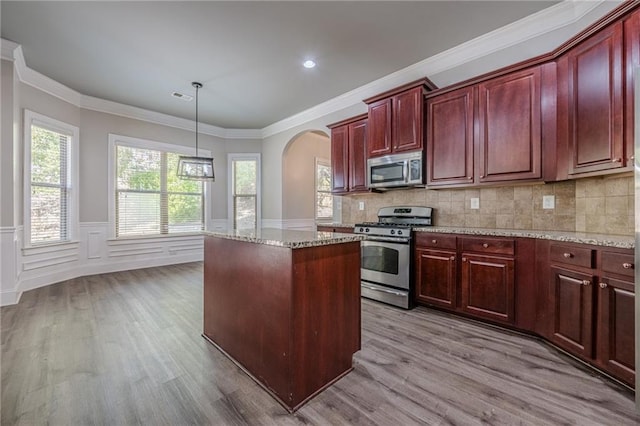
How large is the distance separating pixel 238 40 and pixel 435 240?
3050 mm

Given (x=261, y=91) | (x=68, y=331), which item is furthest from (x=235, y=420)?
(x=261, y=91)

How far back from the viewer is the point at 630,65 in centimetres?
193

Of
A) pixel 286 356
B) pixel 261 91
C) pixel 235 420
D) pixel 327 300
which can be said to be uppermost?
pixel 261 91

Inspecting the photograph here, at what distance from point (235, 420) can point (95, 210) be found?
16.2 feet

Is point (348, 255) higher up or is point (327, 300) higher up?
point (348, 255)

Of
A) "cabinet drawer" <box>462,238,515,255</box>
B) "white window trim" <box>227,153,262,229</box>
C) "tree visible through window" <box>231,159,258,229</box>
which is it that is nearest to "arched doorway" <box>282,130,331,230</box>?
"white window trim" <box>227,153,262,229</box>

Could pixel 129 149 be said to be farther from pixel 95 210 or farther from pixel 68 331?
pixel 68 331

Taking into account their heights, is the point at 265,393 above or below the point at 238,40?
below

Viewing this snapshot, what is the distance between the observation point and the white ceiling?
8.54 ft

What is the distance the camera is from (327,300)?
1.79m

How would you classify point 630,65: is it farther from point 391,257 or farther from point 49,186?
point 49,186

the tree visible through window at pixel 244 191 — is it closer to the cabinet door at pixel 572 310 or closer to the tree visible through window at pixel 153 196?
the tree visible through window at pixel 153 196

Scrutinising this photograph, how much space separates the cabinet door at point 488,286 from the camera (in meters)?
2.53

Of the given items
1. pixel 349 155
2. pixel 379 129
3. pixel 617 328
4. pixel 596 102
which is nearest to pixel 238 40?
pixel 379 129
